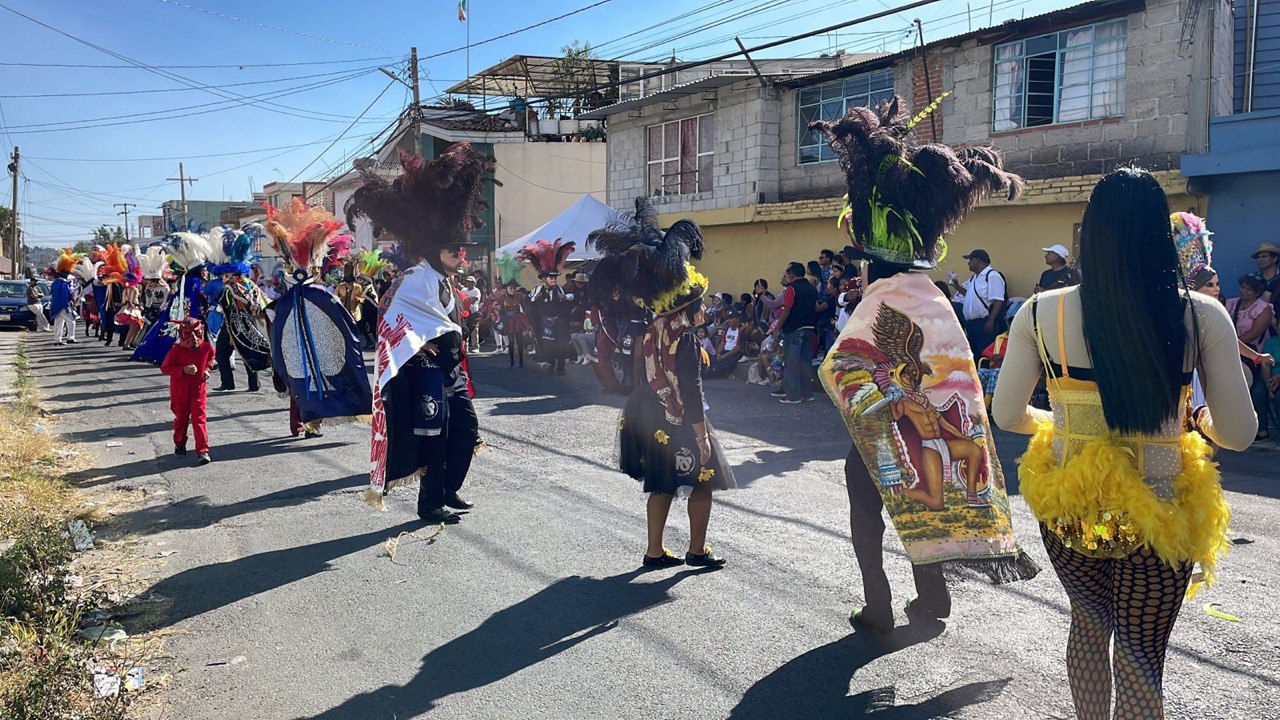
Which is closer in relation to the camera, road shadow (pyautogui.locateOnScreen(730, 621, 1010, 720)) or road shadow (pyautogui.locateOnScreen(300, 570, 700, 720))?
road shadow (pyautogui.locateOnScreen(730, 621, 1010, 720))

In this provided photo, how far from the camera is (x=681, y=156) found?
74.2 ft

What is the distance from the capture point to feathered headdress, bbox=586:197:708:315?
4953mm

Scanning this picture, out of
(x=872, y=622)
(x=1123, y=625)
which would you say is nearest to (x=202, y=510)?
(x=872, y=622)

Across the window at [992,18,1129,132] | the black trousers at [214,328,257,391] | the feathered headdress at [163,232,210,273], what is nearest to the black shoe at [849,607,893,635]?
the feathered headdress at [163,232,210,273]

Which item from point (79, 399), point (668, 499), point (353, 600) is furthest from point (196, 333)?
point (79, 399)

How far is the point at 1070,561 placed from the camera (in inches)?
111

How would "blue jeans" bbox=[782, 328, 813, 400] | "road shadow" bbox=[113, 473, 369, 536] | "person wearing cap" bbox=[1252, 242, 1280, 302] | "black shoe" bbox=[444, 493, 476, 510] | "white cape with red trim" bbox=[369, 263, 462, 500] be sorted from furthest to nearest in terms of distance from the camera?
"blue jeans" bbox=[782, 328, 813, 400], "person wearing cap" bbox=[1252, 242, 1280, 302], "black shoe" bbox=[444, 493, 476, 510], "road shadow" bbox=[113, 473, 369, 536], "white cape with red trim" bbox=[369, 263, 462, 500]

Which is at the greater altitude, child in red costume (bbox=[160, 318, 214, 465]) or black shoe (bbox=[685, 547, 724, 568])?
child in red costume (bbox=[160, 318, 214, 465])

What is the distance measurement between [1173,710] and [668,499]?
2.53m

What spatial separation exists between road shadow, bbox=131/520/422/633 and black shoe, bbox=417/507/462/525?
0.29 meters

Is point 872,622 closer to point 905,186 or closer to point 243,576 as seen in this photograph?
point 905,186

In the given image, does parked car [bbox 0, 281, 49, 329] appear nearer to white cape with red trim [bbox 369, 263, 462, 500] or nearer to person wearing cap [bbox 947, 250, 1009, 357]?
white cape with red trim [bbox 369, 263, 462, 500]

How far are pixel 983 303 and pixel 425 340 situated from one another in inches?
309

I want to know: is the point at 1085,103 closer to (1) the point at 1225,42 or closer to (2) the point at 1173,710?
(1) the point at 1225,42
